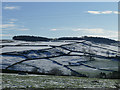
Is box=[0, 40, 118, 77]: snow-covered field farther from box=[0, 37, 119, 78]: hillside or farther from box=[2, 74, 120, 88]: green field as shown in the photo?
box=[2, 74, 120, 88]: green field

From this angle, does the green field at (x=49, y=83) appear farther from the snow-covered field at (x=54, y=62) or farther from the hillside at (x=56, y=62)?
the snow-covered field at (x=54, y=62)

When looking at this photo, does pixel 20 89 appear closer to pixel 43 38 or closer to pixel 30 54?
pixel 30 54

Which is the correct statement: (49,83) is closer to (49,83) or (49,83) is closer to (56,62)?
(49,83)

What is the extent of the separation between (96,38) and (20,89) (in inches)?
6187

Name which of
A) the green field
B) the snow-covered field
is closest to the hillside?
the snow-covered field

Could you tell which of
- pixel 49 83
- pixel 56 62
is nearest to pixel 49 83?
pixel 49 83

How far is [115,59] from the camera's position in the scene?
2813 inches

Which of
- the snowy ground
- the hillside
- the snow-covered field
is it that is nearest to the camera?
the snowy ground

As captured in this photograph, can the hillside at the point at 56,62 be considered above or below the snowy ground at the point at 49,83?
below

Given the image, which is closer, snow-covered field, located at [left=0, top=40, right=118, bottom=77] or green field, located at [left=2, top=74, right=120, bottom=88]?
green field, located at [left=2, top=74, right=120, bottom=88]

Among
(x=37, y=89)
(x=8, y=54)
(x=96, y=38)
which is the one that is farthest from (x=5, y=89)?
(x=96, y=38)

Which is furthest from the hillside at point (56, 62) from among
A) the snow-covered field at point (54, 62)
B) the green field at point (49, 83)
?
the green field at point (49, 83)

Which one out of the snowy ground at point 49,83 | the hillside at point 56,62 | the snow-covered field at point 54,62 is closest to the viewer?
the snowy ground at point 49,83

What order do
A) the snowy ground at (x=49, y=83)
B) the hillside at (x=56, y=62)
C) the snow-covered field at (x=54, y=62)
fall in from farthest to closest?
the snow-covered field at (x=54, y=62)
the hillside at (x=56, y=62)
the snowy ground at (x=49, y=83)
